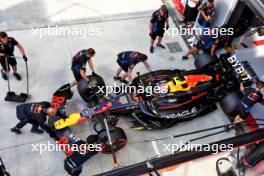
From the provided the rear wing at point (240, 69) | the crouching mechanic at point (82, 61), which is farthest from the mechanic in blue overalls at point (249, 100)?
the crouching mechanic at point (82, 61)

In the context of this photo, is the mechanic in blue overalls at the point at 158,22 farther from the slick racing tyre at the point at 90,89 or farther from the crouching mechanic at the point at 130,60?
the slick racing tyre at the point at 90,89

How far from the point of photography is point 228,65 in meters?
8.05

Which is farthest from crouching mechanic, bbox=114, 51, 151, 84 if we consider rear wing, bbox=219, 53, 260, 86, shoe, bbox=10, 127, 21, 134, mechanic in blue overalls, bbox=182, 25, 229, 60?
shoe, bbox=10, 127, 21, 134

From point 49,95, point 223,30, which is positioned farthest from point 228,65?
point 49,95

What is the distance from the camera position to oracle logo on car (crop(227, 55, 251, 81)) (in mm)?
7875

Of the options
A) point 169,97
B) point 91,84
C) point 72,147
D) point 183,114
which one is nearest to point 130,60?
point 91,84

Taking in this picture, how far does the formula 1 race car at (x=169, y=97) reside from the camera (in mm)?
6938

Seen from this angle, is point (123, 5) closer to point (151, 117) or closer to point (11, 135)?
point (151, 117)

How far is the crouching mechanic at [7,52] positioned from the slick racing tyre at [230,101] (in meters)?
4.69

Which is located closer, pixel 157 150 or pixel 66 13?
pixel 157 150

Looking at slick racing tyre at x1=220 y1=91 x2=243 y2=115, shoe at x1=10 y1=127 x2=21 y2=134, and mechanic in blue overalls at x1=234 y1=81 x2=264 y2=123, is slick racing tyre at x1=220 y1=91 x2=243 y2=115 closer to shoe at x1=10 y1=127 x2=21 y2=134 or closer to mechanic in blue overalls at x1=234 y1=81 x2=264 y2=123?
mechanic in blue overalls at x1=234 y1=81 x2=264 y2=123

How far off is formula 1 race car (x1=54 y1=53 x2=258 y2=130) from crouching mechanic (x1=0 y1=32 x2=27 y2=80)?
1668 mm

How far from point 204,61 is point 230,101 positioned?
1.24m

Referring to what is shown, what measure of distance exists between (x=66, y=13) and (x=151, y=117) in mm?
4706
